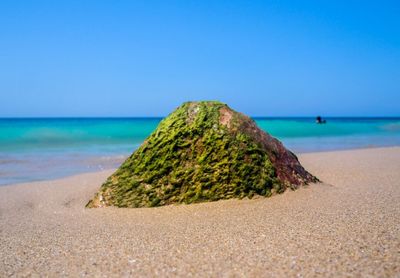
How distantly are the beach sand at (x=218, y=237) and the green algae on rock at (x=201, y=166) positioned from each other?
17 cm

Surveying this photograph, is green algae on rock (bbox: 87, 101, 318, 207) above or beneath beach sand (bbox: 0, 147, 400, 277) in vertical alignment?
above

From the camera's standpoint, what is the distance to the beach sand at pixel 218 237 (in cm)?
224

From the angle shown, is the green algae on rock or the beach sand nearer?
the beach sand

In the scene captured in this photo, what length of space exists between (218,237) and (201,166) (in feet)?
4.54

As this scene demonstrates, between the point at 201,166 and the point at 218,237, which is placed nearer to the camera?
the point at 218,237

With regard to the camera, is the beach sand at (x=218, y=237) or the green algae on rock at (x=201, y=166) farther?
the green algae on rock at (x=201, y=166)

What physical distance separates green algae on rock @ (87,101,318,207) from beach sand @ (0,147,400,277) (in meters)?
0.17

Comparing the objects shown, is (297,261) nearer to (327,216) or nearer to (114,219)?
(327,216)

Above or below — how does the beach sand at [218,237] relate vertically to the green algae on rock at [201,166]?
below

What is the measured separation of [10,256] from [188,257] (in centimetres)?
121

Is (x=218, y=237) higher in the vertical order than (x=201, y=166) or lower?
lower

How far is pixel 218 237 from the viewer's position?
9.18 ft

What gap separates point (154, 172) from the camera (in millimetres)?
4156

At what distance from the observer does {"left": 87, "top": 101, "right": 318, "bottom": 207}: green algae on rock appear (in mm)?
4035
